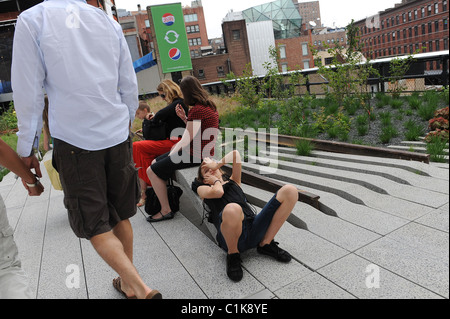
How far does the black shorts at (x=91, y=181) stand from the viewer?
6.57ft

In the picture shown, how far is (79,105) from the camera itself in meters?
1.97

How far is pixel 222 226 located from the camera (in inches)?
103

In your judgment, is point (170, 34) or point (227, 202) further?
point (170, 34)

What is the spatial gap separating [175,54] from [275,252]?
30.0 metres

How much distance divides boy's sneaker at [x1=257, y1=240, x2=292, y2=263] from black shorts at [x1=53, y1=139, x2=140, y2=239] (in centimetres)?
131

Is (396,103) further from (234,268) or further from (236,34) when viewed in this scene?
(236,34)

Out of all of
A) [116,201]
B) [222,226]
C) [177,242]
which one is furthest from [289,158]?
[116,201]

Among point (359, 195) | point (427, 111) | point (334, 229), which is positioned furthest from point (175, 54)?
point (334, 229)

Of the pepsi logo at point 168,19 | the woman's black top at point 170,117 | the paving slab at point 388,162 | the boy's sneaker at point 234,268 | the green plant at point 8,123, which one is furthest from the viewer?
the pepsi logo at point 168,19

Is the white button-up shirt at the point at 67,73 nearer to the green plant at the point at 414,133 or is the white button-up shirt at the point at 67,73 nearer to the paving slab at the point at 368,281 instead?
the paving slab at the point at 368,281

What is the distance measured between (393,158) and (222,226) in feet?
10.5

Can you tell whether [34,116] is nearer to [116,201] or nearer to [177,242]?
[116,201]

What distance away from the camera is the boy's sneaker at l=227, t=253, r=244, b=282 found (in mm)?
2564

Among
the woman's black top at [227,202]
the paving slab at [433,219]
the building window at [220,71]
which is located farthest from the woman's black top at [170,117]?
the building window at [220,71]
